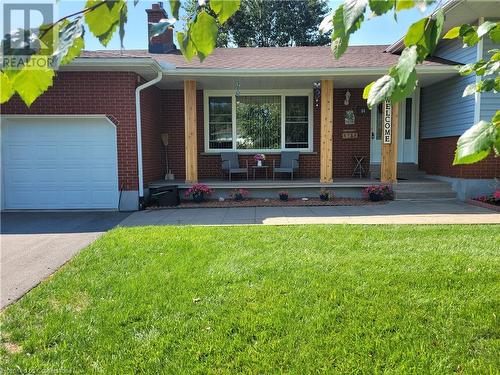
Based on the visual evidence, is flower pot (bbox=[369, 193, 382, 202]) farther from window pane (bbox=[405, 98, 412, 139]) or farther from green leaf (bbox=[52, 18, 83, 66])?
green leaf (bbox=[52, 18, 83, 66])

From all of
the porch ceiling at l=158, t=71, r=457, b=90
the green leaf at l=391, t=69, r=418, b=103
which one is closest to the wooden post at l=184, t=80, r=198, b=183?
the porch ceiling at l=158, t=71, r=457, b=90

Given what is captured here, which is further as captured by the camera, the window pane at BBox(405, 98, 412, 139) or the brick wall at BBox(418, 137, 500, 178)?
the window pane at BBox(405, 98, 412, 139)

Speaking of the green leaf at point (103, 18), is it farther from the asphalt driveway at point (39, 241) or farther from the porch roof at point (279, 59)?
the porch roof at point (279, 59)

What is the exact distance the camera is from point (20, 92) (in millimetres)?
754

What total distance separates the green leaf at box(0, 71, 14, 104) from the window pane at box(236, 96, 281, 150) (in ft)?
36.5

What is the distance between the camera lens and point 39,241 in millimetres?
5855

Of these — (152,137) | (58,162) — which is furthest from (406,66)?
(152,137)

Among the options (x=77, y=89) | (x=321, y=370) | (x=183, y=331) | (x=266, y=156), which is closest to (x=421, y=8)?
(x=321, y=370)

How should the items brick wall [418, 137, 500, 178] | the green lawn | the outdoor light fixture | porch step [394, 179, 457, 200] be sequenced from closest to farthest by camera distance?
1. the green lawn
2. brick wall [418, 137, 500, 178]
3. porch step [394, 179, 457, 200]
4. the outdoor light fixture

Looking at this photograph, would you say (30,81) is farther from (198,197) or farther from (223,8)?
(198,197)

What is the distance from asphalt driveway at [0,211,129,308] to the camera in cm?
414

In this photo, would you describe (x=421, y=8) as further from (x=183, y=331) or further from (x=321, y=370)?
(x=183, y=331)

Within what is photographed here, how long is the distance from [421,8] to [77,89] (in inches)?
359

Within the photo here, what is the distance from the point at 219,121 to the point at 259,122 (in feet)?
4.12
